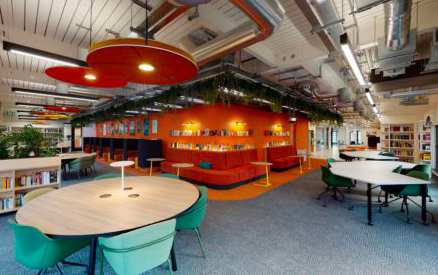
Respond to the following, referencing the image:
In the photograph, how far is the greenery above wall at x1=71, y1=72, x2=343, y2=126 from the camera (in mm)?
5203

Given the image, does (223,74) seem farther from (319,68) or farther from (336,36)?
(319,68)

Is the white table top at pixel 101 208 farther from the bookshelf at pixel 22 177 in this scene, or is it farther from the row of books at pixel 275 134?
the row of books at pixel 275 134

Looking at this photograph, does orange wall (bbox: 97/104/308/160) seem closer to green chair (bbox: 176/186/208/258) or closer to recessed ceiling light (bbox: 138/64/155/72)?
green chair (bbox: 176/186/208/258)

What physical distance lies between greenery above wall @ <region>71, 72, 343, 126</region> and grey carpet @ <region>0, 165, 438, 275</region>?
10.4 ft

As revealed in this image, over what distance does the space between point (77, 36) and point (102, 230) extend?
484cm

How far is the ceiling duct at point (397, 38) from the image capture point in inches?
99.9

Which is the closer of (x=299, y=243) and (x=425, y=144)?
(x=299, y=243)

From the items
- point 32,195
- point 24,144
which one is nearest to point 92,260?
point 32,195

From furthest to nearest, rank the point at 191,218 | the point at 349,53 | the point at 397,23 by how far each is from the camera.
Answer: the point at 349,53 < the point at 397,23 < the point at 191,218

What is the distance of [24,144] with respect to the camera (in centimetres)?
514

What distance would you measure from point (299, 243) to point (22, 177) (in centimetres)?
613

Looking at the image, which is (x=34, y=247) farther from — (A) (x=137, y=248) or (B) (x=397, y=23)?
(B) (x=397, y=23)

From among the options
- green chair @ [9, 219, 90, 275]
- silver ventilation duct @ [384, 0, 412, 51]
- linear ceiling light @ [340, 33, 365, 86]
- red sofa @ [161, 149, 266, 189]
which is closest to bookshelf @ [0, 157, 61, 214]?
green chair @ [9, 219, 90, 275]

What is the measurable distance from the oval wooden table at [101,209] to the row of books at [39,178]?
2613 mm
